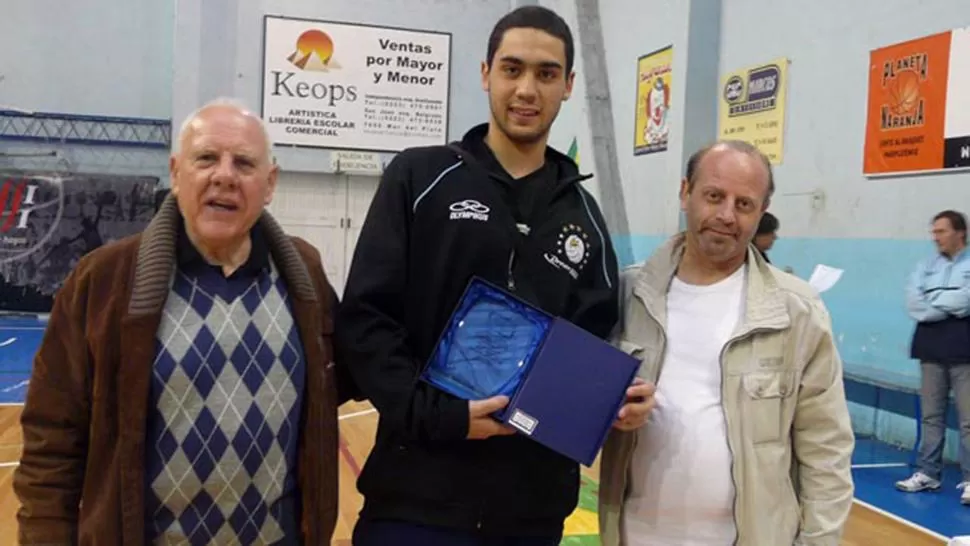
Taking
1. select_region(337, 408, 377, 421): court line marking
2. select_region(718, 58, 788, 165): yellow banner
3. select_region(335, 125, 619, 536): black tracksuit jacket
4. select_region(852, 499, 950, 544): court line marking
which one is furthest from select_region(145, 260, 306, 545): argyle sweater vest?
select_region(718, 58, 788, 165): yellow banner

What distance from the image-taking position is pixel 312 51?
11.6m

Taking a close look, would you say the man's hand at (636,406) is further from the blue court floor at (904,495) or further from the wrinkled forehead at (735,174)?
the blue court floor at (904,495)

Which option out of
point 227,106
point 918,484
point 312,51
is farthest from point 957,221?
point 312,51

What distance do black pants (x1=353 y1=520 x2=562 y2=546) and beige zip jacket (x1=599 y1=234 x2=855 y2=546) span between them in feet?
1.06

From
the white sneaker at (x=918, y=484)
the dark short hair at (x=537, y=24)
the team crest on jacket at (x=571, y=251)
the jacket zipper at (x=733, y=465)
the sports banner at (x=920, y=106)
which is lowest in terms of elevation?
the white sneaker at (x=918, y=484)

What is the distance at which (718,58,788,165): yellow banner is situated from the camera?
7.13 metres

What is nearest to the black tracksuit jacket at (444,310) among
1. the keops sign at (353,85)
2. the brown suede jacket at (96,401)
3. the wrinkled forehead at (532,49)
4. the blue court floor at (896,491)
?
the wrinkled forehead at (532,49)

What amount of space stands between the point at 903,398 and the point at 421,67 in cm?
823

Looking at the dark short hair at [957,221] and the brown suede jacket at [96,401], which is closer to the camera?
the brown suede jacket at [96,401]

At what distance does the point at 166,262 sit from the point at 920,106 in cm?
572

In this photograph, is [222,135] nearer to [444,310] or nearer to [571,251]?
[444,310]

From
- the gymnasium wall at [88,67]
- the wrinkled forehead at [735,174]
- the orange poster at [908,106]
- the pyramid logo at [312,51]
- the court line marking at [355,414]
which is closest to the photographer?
the wrinkled forehead at [735,174]

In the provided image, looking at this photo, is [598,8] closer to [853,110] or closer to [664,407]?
[853,110]

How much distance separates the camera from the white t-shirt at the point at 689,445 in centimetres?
177
